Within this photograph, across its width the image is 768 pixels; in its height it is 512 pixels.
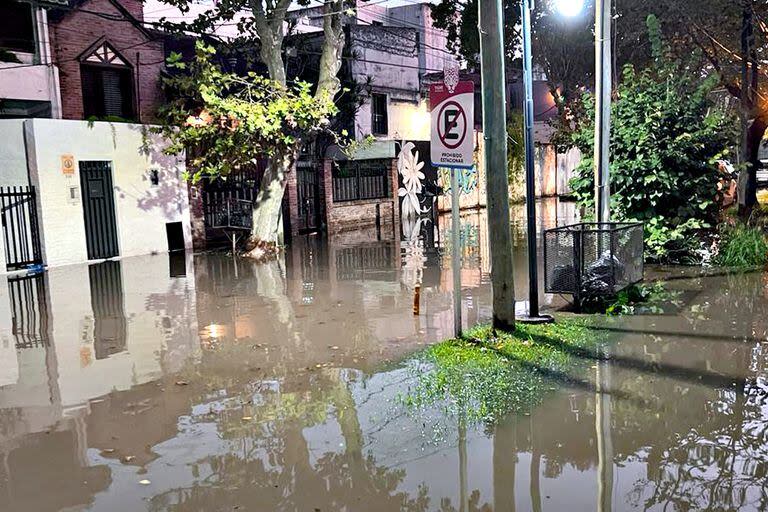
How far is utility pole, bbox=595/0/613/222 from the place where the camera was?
10523 millimetres

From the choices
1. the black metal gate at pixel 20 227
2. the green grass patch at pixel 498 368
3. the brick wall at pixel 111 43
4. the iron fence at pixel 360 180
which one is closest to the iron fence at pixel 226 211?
the brick wall at pixel 111 43

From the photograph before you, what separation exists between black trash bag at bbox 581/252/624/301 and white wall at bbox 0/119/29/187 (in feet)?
44.1

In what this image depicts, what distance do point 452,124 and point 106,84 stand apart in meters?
16.8

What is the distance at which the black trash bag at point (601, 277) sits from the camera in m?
9.68

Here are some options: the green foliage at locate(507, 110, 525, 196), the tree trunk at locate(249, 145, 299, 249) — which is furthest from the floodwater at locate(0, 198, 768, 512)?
the green foliage at locate(507, 110, 525, 196)

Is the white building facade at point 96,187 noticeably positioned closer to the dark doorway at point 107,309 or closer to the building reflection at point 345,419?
the dark doorway at point 107,309

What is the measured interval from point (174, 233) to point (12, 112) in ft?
19.4

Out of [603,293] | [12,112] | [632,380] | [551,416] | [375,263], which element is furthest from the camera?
[12,112]

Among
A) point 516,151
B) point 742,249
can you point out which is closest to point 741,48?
point 742,249

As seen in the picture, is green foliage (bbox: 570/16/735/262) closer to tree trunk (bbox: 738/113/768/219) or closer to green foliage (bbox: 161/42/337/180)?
green foliage (bbox: 161/42/337/180)

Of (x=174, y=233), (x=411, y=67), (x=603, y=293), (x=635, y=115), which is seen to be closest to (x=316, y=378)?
(x=603, y=293)

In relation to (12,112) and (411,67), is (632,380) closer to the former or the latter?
(12,112)

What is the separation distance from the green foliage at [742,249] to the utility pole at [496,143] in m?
7.11

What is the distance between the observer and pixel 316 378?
7.27 metres
